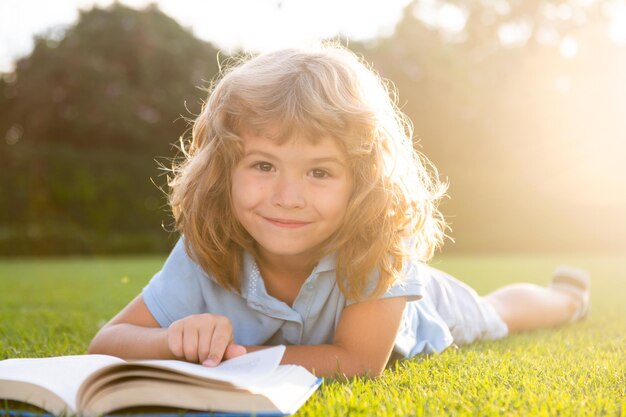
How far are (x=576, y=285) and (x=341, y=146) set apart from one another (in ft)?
7.49

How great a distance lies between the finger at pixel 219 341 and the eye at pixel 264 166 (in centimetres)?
47

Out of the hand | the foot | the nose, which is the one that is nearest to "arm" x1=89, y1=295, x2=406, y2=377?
the hand

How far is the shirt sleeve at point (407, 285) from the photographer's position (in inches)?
85.2

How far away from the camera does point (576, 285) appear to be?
388 cm

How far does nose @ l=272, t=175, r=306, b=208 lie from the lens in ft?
6.66

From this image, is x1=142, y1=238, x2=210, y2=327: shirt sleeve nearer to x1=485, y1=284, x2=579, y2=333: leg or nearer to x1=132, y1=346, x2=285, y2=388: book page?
x1=132, y1=346, x2=285, y2=388: book page

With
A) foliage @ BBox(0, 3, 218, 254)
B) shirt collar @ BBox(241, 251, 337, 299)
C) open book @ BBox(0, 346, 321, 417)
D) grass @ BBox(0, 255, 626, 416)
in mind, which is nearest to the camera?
open book @ BBox(0, 346, 321, 417)

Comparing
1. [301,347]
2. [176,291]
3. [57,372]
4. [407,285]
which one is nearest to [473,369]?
[407,285]

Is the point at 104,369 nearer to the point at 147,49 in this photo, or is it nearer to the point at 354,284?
the point at 354,284

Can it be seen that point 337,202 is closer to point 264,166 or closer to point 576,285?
point 264,166

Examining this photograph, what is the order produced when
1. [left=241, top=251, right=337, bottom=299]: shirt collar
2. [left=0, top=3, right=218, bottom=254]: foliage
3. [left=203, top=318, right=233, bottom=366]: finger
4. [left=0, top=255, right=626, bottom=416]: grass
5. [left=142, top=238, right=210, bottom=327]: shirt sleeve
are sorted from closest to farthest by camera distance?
[left=0, top=255, right=626, bottom=416]: grass < [left=203, top=318, right=233, bottom=366]: finger < [left=241, top=251, right=337, bottom=299]: shirt collar < [left=142, top=238, right=210, bottom=327]: shirt sleeve < [left=0, top=3, right=218, bottom=254]: foliage

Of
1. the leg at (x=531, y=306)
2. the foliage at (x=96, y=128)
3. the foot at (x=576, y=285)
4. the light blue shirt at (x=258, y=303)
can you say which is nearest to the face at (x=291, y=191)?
the light blue shirt at (x=258, y=303)

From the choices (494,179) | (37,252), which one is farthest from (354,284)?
(494,179)

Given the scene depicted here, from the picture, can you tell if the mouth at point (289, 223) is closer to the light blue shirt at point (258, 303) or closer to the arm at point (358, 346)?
the light blue shirt at point (258, 303)
